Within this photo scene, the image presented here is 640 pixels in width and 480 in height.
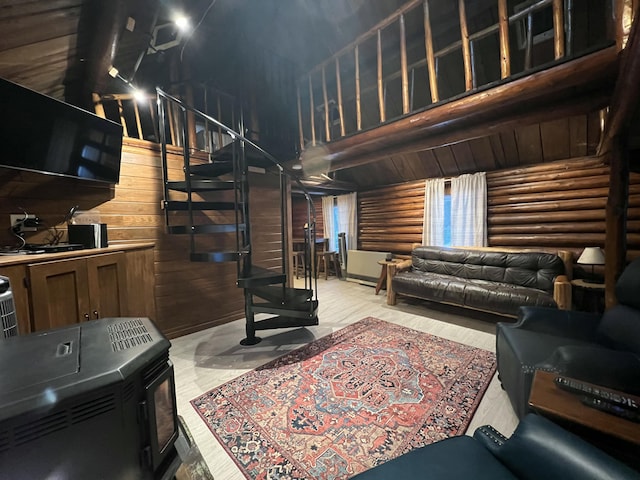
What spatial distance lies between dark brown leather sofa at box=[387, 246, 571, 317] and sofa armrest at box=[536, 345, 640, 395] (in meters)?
1.88

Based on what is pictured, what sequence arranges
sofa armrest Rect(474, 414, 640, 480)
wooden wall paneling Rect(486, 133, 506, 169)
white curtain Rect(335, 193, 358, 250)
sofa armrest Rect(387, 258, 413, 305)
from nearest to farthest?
sofa armrest Rect(474, 414, 640, 480) < wooden wall paneling Rect(486, 133, 506, 169) < sofa armrest Rect(387, 258, 413, 305) < white curtain Rect(335, 193, 358, 250)

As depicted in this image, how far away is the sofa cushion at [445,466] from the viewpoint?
0.85 m

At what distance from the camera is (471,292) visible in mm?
3305

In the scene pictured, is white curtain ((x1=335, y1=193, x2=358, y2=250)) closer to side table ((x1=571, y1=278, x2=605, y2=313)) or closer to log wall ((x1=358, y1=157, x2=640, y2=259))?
log wall ((x1=358, y1=157, x2=640, y2=259))

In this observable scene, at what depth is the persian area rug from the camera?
1413mm

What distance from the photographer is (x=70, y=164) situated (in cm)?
204

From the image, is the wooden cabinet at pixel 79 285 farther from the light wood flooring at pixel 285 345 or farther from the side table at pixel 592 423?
the side table at pixel 592 423

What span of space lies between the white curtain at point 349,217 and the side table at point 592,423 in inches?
201

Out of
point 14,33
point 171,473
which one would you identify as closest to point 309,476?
point 171,473

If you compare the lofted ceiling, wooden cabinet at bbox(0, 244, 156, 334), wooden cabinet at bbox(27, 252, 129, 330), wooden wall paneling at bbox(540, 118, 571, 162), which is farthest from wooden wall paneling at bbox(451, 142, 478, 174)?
wooden cabinet at bbox(27, 252, 129, 330)

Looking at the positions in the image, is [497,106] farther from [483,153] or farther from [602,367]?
[483,153]

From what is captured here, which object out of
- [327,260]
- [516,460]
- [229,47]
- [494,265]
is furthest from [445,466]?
[327,260]

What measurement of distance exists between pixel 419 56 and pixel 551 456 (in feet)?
16.4

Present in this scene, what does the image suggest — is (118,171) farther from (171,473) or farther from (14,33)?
(171,473)
